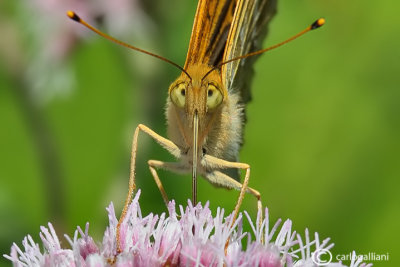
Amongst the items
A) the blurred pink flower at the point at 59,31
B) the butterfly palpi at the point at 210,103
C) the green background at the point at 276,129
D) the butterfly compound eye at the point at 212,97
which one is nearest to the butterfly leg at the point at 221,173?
the butterfly palpi at the point at 210,103

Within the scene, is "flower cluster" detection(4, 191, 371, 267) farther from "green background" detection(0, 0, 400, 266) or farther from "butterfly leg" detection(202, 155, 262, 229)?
"green background" detection(0, 0, 400, 266)

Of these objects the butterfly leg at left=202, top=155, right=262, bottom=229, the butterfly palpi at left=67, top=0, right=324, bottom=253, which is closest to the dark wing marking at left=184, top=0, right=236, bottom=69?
the butterfly palpi at left=67, top=0, right=324, bottom=253

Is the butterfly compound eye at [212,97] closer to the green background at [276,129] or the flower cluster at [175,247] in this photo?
the flower cluster at [175,247]

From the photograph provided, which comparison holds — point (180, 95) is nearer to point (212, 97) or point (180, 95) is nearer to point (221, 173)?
point (212, 97)

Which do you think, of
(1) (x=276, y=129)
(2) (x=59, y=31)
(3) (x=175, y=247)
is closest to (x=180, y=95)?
(3) (x=175, y=247)

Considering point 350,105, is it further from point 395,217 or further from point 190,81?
point 190,81
